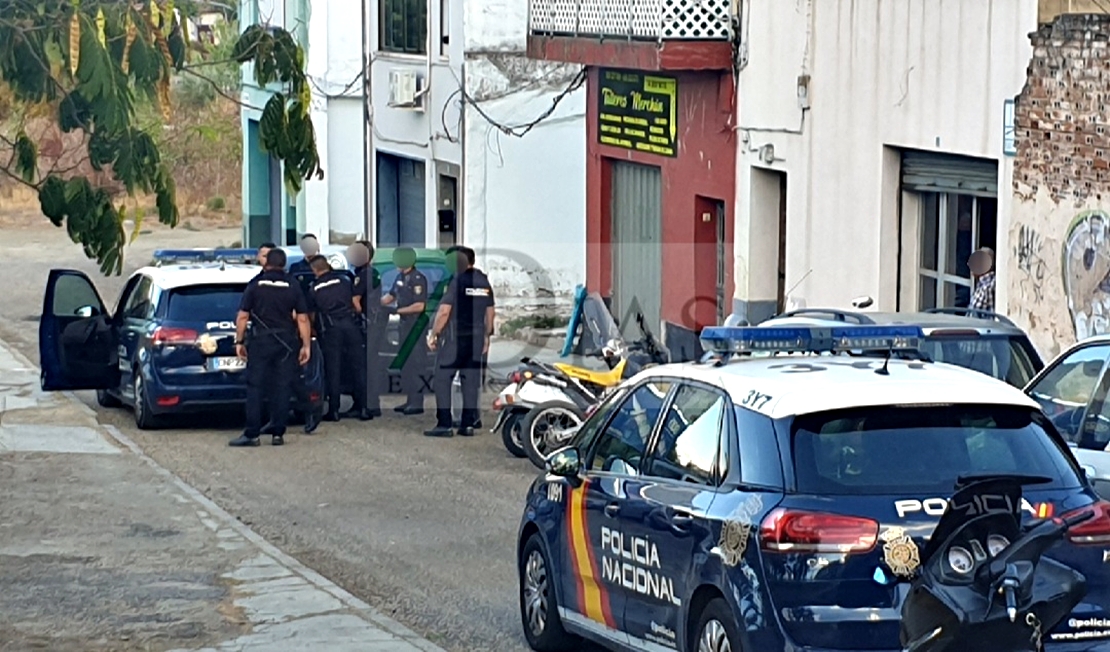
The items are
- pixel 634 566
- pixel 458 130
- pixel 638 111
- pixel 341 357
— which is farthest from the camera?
pixel 458 130

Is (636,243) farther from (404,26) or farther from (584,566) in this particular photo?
(584,566)

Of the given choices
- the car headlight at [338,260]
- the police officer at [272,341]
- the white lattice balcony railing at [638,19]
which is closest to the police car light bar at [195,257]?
the car headlight at [338,260]

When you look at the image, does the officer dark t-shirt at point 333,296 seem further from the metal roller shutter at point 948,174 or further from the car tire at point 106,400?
the metal roller shutter at point 948,174

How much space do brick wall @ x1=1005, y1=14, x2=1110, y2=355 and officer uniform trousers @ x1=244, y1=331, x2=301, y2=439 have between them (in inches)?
257

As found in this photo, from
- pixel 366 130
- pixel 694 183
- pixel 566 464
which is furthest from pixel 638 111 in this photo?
pixel 566 464

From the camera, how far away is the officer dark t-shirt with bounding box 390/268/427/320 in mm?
18875

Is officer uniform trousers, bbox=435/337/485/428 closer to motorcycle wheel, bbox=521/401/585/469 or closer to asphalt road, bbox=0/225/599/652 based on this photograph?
asphalt road, bbox=0/225/599/652

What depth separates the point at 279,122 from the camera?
10172 mm

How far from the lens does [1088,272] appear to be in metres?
15.5

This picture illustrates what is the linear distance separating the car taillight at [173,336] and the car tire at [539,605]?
886 cm

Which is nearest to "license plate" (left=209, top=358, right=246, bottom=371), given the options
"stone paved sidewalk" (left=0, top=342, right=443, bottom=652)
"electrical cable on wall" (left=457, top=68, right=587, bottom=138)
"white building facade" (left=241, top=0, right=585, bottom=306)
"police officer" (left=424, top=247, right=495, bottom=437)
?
"stone paved sidewalk" (left=0, top=342, right=443, bottom=652)

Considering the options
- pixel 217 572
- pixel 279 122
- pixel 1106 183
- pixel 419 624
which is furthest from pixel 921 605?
pixel 1106 183

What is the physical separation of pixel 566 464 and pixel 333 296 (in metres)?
9.68

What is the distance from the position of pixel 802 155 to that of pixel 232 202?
107 feet
